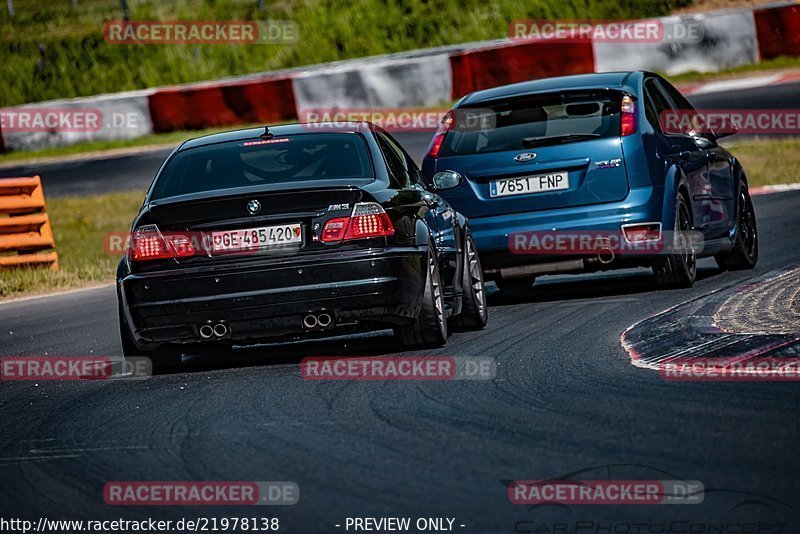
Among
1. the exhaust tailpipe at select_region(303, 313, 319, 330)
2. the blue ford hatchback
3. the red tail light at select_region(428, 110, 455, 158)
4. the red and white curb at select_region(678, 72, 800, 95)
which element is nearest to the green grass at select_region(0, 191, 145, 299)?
the red tail light at select_region(428, 110, 455, 158)

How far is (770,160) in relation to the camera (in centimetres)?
2102

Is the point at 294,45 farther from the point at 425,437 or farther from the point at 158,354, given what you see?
the point at 425,437

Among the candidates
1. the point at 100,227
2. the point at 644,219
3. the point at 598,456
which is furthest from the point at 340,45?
the point at 598,456

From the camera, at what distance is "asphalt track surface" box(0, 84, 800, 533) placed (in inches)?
188

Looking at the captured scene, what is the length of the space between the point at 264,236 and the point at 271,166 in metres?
1.05

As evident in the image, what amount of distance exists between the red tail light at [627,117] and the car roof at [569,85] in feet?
0.40

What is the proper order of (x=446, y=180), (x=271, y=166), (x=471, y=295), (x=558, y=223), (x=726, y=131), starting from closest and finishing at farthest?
(x=271, y=166) < (x=471, y=295) < (x=446, y=180) < (x=558, y=223) < (x=726, y=131)

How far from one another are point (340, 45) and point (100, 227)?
692 inches

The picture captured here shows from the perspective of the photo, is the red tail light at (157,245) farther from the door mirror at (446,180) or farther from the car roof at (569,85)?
the car roof at (569,85)

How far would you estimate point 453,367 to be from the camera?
779cm

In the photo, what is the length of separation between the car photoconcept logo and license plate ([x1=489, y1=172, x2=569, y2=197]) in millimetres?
2949

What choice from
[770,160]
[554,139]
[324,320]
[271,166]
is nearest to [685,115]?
[554,139]

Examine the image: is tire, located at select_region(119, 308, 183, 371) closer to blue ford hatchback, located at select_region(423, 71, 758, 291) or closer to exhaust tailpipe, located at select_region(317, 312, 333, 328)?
exhaust tailpipe, located at select_region(317, 312, 333, 328)

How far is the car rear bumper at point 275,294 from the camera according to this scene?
7949 millimetres
